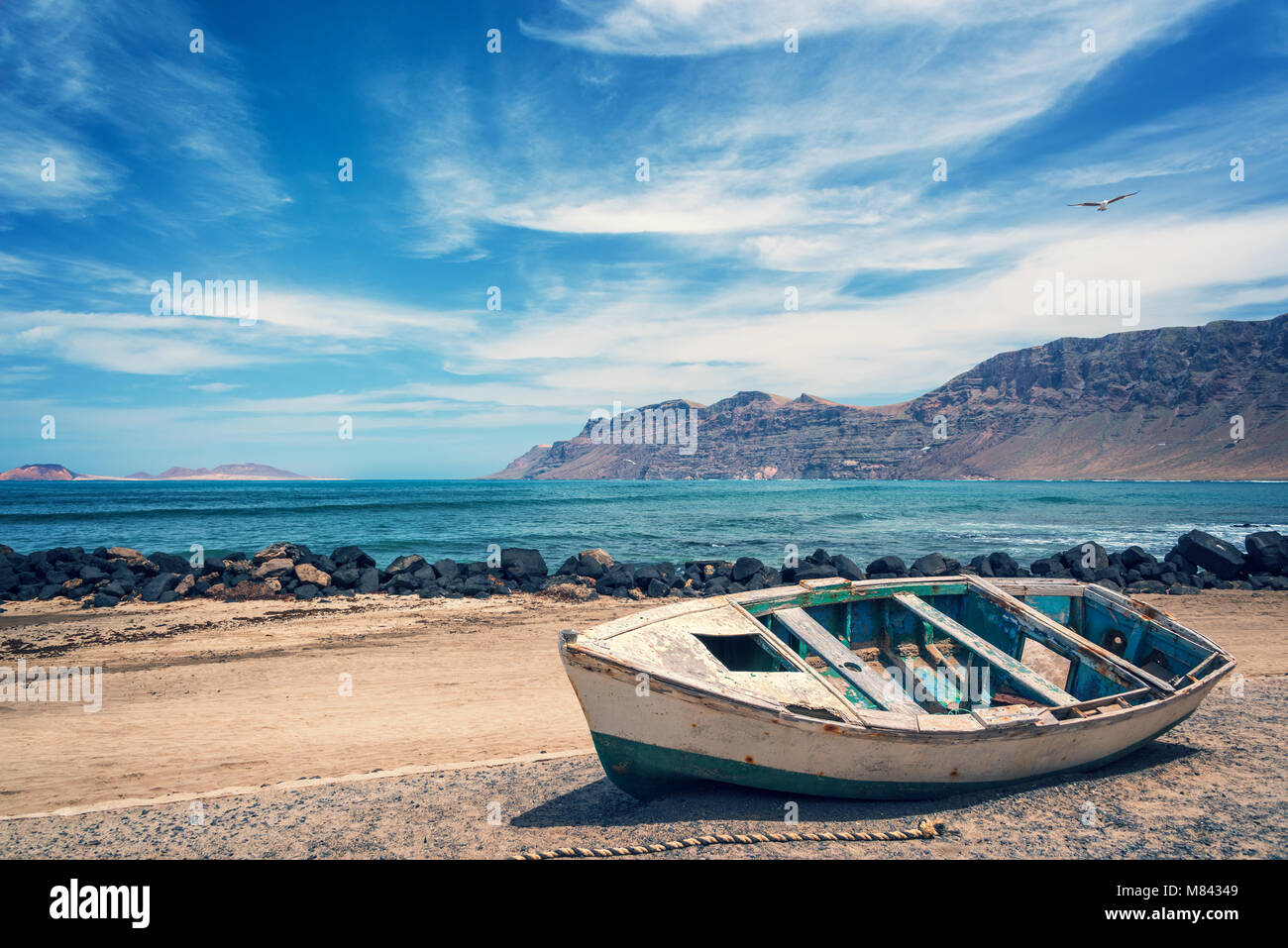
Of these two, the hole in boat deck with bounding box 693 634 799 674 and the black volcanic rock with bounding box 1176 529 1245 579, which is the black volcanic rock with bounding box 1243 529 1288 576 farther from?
the hole in boat deck with bounding box 693 634 799 674

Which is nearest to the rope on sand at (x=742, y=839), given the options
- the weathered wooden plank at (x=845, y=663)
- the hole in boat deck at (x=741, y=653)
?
the weathered wooden plank at (x=845, y=663)

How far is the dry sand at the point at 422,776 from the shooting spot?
473 cm

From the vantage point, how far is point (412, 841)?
15.9ft

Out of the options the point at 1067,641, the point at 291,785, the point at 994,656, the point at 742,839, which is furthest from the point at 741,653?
the point at 291,785

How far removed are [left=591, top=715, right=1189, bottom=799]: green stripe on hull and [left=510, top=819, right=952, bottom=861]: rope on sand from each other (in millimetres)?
264

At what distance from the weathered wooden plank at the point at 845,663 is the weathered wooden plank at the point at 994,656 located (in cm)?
93

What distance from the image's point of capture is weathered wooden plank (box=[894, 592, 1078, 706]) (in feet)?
17.5

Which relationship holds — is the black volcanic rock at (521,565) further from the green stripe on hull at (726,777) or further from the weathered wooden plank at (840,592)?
the green stripe on hull at (726,777)

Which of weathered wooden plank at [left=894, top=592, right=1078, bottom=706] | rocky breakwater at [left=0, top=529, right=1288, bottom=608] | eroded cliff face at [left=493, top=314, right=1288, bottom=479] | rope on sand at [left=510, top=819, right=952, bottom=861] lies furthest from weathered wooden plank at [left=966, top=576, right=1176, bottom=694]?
eroded cliff face at [left=493, top=314, right=1288, bottom=479]

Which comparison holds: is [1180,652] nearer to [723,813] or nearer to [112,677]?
[723,813]

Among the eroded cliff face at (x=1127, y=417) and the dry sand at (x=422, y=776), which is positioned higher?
the eroded cliff face at (x=1127, y=417)

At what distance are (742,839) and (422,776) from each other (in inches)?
131

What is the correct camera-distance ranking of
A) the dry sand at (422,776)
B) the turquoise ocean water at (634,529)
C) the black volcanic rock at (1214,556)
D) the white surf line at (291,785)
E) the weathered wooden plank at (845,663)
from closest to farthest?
1. the dry sand at (422,776)
2. the weathered wooden plank at (845,663)
3. the white surf line at (291,785)
4. the black volcanic rock at (1214,556)
5. the turquoise ocean water at (634,529)
